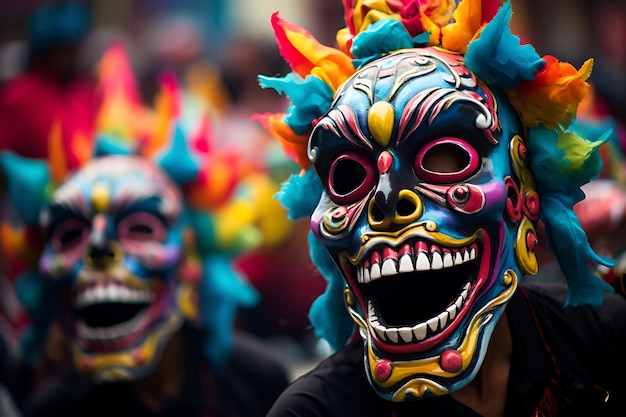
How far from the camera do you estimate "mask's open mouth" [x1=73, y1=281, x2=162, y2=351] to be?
13.2ft

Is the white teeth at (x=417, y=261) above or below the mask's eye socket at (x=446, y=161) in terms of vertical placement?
below

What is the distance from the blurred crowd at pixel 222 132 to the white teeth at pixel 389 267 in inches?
28.4

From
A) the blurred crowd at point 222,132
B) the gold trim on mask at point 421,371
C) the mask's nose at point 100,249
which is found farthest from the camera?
the blurred crowd at point 222,132

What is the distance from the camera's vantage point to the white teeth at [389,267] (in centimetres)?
253

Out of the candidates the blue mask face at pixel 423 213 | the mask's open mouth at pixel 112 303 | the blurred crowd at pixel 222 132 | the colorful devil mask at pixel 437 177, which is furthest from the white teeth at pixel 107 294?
the blue mask face at pixel 423 213

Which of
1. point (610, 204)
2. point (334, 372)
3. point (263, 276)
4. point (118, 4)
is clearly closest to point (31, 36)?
point (263, 276)

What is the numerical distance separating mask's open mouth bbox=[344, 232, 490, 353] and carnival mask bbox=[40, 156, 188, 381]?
160cm

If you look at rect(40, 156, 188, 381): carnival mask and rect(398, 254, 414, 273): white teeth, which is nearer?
rect(398, 254, 414, 273): white teeth

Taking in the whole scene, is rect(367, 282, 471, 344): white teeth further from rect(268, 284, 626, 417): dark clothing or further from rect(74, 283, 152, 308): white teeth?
rect(74, 283, 152, 308): white teeth

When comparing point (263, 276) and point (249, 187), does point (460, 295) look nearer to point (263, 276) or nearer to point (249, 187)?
point (249, 187)

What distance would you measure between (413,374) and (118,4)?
965 centimetres

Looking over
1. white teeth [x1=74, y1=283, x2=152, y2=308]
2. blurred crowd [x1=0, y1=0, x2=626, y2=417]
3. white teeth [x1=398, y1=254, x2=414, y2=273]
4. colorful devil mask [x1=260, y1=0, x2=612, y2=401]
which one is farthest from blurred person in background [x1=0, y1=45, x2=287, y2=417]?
white teeth [x1=398, y1=254, x2=414, y2=273]

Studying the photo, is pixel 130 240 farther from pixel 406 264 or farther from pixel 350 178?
pixel 406 264

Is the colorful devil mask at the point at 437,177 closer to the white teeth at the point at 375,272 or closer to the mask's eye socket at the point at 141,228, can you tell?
the white teeth at the point at 375,272
